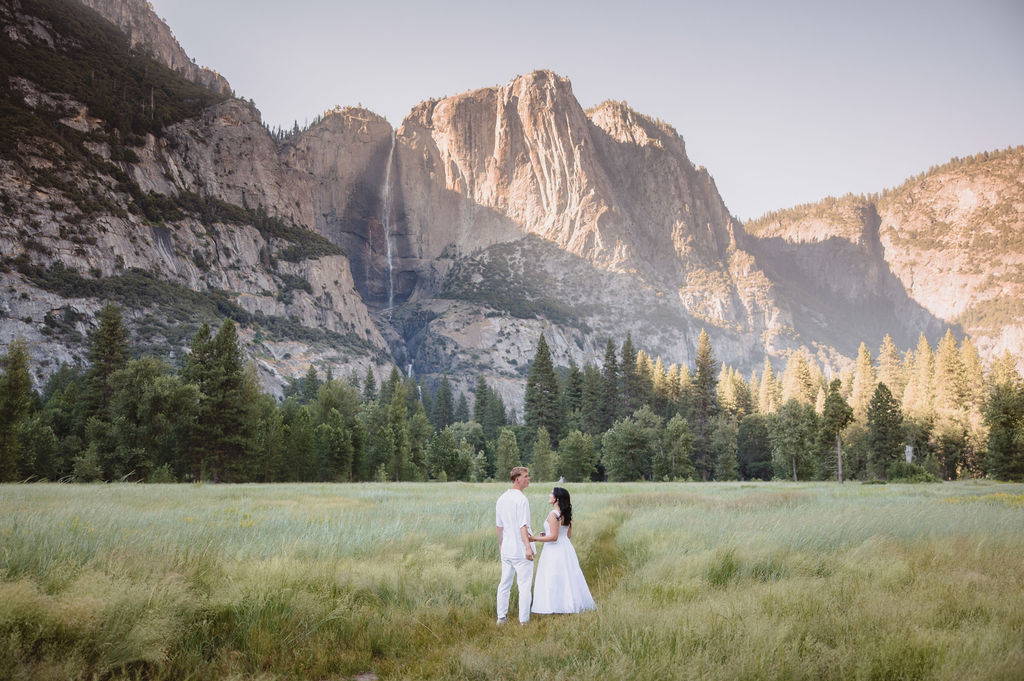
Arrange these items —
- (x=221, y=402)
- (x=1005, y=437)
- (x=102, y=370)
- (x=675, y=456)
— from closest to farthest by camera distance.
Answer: (x=221, y=402) → (x=102, y=370) → (x=1005, y=437) → (x=675, y=456)

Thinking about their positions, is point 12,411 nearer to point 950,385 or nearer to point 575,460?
point 575,460

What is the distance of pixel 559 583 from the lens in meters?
8.31

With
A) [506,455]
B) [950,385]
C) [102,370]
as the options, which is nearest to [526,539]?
[102,370]

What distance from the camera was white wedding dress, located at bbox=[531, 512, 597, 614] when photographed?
8227 millimetres

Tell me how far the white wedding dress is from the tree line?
2720 centimetres

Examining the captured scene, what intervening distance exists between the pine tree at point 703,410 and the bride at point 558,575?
73.5 meters

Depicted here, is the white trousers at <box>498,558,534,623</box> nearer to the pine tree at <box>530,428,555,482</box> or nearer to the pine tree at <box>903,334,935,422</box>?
the pine tree at <box>530,428,555,482</box>

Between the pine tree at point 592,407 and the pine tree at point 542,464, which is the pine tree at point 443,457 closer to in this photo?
the pine tree at point 542,464

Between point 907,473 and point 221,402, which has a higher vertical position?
point 221,402

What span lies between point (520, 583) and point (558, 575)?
667 millimetres

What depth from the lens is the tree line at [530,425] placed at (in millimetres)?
40844

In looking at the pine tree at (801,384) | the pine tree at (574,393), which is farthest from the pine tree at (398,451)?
the pine tree at (801,384)

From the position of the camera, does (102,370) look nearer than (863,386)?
Yes

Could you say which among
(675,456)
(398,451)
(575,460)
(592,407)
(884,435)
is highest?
(592,407)
